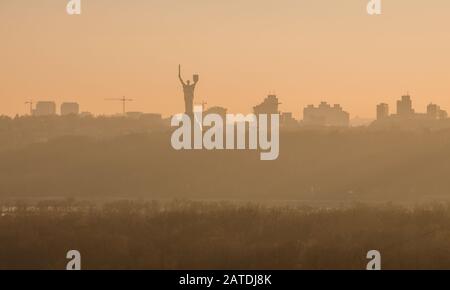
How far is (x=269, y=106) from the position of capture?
504 feet

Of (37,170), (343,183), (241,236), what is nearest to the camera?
(241,236)

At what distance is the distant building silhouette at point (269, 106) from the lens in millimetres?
149750

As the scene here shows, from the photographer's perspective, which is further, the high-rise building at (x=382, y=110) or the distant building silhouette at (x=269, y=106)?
the high-rise building at (x=382, y=110)

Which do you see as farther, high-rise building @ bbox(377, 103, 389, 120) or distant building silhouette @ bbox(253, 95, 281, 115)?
high-rise building @ bbox(377, 103, 389, 120)

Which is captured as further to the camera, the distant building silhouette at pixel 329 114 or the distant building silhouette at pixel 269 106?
the distant building silhouette at pixel 329 114

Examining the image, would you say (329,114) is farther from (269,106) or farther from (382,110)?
(269,106)

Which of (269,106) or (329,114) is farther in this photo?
(329,114)

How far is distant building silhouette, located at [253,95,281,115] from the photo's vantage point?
150 meters

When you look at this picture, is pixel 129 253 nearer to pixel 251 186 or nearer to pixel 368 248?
pixel 368 248

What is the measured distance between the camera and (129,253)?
4978 centimetres

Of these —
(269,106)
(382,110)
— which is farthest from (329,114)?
(269,106)
